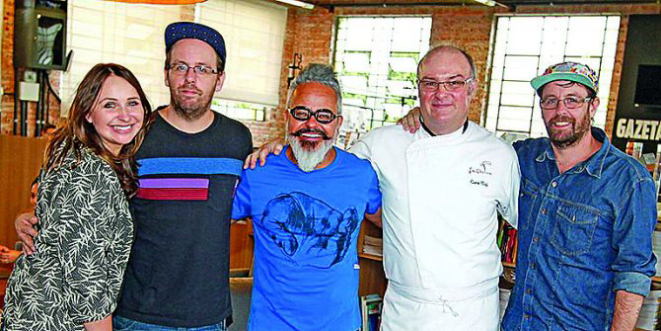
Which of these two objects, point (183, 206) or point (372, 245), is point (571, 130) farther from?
point (372, 245)

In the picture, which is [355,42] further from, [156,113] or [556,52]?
[156,113]

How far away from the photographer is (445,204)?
247 centimetres

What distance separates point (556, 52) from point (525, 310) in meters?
9.32

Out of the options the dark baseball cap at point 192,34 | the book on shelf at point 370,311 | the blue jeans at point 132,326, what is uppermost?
the dark baseball cap at point 192,34

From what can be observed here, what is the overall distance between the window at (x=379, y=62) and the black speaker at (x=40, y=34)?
508 centimetres

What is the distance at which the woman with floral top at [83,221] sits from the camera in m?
1.83

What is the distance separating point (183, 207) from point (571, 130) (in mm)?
1327

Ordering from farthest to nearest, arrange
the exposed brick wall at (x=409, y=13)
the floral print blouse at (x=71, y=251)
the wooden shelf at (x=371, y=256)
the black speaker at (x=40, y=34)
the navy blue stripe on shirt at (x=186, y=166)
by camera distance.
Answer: the exposed brick wall at (x=409, y=13) < the black speaker at (x=40, y=34) < the wooden shelf at (x=371, y=256) < the navy blue stripe on shirt at (x=186, y=166) < the floral print blouse at (x=71, y=251)

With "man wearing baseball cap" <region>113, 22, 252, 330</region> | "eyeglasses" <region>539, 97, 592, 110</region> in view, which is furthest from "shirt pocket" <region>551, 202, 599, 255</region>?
"man wearing baseball cap" <region>113, 22, 252, 330</region>

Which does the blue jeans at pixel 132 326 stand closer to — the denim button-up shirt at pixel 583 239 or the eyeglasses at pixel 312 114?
the eyeglasses at pixel 312 114

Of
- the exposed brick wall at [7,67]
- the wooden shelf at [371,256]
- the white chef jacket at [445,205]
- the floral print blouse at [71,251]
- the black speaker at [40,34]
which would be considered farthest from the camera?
the exposed brick wall at [7,67]

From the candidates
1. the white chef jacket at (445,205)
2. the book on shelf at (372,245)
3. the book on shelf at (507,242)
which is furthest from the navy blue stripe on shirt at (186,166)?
the book on shelf at (507,242)

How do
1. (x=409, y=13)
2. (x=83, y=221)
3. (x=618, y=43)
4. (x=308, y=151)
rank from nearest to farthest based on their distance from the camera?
(x=83, y=221) < (x=308, y=151) < (x=618, y=43) < (x=409, y=13)

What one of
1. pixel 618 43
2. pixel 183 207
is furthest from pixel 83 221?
pixel 618 43
